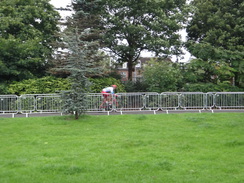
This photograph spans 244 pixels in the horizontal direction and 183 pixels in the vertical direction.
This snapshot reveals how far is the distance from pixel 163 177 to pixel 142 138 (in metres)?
3.86

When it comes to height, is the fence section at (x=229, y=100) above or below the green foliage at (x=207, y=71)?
below

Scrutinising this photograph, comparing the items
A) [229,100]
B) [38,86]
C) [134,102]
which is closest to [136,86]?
[134,102]

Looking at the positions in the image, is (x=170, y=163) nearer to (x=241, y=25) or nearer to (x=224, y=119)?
(x=224, y=119)

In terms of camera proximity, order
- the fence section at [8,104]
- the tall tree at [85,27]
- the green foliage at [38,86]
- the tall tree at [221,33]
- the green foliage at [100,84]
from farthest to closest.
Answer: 1. the tall tree at [221,33]
2. the tall tree at [85,27]
3. the green foliage at [100,84]
4. the green foliage at [38,86]
5. the fence section at [8,104]

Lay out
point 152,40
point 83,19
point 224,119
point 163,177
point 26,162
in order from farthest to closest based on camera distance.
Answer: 1. point 152,40
2. point 83,19
3. point 224,119
4. point 26,162
5. point 163,177

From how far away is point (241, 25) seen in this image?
2384 centimetres

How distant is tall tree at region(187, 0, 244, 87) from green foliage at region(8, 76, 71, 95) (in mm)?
11726

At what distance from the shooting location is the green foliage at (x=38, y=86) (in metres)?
19.0

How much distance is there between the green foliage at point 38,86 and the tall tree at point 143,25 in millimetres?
7124

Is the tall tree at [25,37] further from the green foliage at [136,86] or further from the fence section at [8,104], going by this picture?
the green foliage at [136,86]

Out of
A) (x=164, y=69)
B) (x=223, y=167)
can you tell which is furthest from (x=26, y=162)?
(x=164, y=69)

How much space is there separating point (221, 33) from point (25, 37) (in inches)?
623

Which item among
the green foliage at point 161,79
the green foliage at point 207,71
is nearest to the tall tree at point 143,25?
the green foliage at point 207,71

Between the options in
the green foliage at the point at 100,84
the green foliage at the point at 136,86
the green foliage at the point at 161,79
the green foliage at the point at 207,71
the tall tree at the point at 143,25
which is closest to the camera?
the green foliage at the point at 100,84
